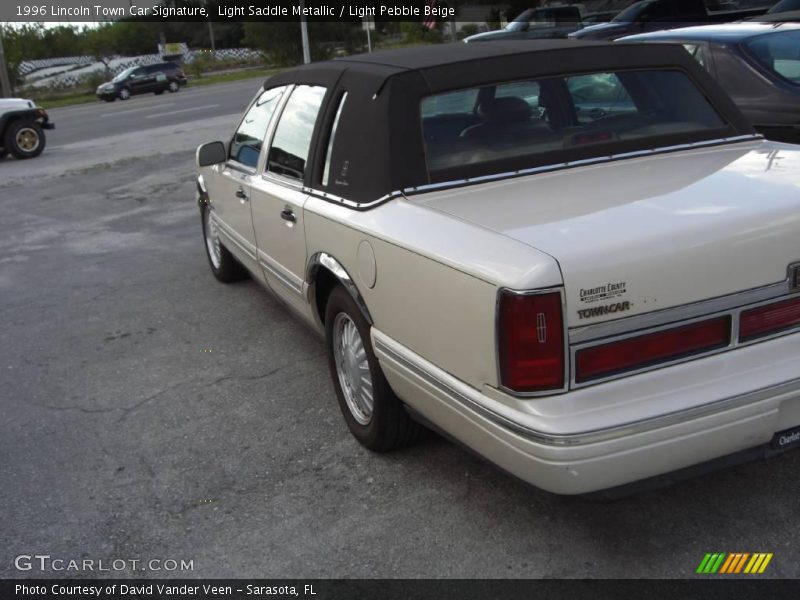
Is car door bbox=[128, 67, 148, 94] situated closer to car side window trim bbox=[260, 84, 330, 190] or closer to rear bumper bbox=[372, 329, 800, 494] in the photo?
car side window trim bbox=[260, 84, 330, 190]

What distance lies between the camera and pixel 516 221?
2.93 meters

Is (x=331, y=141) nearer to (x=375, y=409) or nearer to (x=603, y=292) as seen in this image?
(x=375, y=409)

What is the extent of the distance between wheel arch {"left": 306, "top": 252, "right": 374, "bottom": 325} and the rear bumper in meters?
0.81

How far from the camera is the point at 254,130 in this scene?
527cm

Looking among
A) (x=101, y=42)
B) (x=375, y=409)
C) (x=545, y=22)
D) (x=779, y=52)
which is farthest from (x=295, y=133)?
(x=101, y=42)

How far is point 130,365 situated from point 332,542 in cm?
250

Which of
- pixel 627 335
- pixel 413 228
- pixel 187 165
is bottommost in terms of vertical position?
pixel 187 165

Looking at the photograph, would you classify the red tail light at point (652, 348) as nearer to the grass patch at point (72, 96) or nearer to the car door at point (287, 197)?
the car door at point (287, 197)

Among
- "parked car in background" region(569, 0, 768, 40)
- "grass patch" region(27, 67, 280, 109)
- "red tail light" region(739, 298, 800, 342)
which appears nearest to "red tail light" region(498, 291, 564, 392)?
"red tail light" region(739, 298, 800, 342)

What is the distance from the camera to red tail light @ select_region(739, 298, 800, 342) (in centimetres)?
279

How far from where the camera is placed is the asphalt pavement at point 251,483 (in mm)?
3102

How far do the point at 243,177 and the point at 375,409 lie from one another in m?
2.07

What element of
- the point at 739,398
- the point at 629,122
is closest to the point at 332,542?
the point at 739,398
